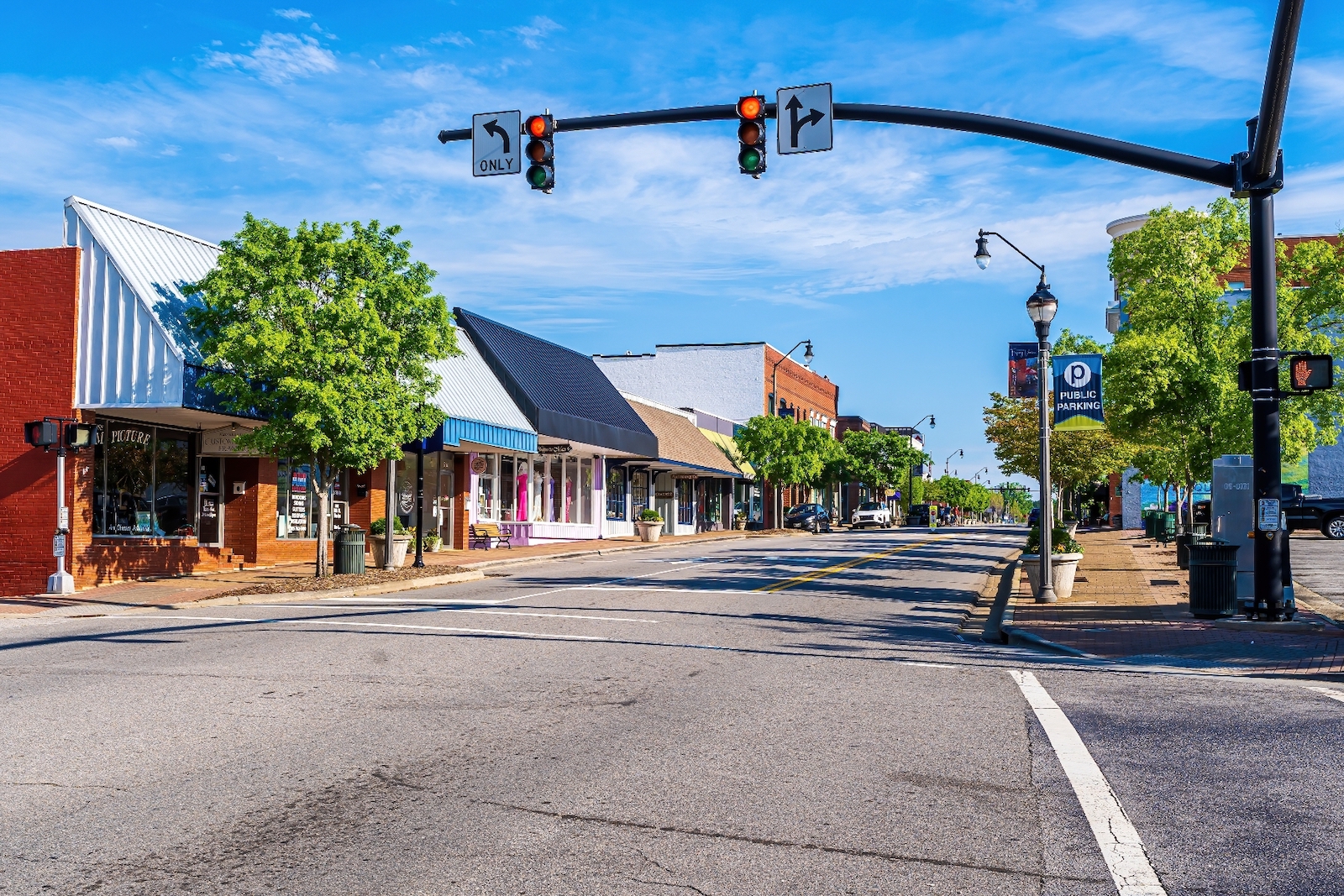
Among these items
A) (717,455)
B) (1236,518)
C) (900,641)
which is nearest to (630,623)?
(900,641)

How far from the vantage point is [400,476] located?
31266mm

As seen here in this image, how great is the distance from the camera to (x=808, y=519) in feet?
218

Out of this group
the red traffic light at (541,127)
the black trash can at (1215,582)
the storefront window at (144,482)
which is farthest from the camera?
the storefront window at (144,482)

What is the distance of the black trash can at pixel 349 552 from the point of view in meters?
22.3

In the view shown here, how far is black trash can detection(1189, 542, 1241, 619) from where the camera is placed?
51.6 ft

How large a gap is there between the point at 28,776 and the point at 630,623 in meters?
8.81

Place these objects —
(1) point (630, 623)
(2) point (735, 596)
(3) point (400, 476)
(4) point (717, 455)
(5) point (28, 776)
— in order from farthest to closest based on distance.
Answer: (4) point (717, 455), (3) point (400, 476), (2) point (735, 596), (1) point (630, 623), (5) point (28, 776)

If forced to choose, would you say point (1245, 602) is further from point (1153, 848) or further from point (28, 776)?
point (28, 776)

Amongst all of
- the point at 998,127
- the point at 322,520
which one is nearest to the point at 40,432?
the point at 322,520

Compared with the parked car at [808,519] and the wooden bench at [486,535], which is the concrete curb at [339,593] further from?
the parked car at [808,519]

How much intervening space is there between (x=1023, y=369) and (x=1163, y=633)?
11.0 metres

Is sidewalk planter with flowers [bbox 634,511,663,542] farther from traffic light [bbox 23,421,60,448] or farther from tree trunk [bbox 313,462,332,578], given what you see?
traffic light [bbox 23,421,60,448]

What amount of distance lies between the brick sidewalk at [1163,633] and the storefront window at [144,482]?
16112mm

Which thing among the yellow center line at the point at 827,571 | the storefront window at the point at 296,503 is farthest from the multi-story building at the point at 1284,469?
the storefront window at the point at 296,503
